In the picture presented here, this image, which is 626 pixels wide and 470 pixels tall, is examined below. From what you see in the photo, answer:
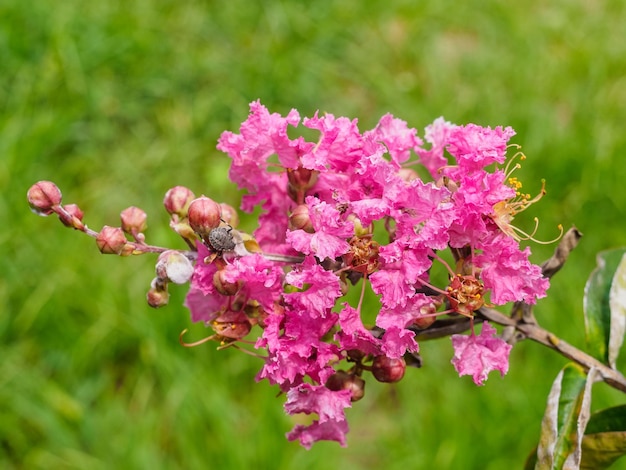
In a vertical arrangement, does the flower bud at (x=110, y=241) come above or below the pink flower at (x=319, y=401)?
above

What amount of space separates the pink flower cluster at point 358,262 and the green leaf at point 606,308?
1.10ft

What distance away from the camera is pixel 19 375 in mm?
2496

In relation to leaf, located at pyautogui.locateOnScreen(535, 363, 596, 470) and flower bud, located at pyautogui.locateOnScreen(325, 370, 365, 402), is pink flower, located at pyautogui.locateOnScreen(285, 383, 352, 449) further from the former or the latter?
leaf, located at pyautogui.locateOnScreen(535, 363, 596, 470)

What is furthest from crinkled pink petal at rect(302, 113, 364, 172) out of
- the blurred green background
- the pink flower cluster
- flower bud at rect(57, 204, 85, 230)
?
the blurred green background

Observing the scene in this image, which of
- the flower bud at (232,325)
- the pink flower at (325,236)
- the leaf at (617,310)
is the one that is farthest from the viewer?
the leaf at (617,310)

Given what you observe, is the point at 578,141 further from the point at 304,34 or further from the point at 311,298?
the point at 311,298

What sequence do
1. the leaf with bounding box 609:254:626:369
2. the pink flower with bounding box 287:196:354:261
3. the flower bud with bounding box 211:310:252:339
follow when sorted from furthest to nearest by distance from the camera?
the leaf with bounding box 609:254:626:369 → the flower bud with bounding box 211:310:252:339 → the pink flower with bounding box 287:196:354:261

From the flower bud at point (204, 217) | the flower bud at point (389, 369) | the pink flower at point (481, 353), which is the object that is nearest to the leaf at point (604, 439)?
the pink flower at point (481, 353)

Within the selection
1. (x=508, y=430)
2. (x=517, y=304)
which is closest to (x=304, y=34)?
(x=508, y=430)

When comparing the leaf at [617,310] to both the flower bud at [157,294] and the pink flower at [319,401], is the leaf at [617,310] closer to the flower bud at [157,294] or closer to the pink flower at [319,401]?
the pink flower at [319,401]

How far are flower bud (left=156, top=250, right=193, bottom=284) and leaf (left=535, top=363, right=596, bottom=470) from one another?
593 millimetres

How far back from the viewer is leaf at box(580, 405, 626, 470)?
45.1 inches

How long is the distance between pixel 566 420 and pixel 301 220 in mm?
545

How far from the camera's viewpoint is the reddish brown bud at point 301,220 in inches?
39.8
